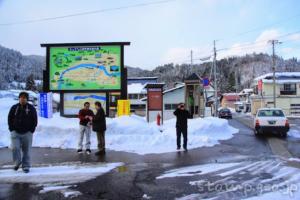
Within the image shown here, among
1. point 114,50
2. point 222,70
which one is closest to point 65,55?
point 114,50

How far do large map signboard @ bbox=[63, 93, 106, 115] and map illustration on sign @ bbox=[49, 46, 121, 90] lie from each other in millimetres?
409

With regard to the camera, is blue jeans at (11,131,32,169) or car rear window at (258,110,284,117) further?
car rear window at (258,110,284,117)

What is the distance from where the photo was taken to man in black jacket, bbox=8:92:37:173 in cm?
884

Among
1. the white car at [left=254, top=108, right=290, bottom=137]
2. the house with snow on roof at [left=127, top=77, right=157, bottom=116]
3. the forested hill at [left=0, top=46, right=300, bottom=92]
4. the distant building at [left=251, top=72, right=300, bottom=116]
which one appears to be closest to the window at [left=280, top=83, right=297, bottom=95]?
the distant building at [left=251, top=72, right=300, bottom=116]

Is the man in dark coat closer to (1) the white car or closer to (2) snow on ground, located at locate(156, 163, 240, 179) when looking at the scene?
(2) snow on ground, located at locate(156, 163, 240, 179)

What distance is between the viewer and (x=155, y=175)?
8719mm

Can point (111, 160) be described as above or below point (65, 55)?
below

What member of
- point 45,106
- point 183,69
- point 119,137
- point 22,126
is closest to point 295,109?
point 45,106

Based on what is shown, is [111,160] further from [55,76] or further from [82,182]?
[55,76]

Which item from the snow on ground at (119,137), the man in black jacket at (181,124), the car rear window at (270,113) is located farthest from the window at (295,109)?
the man in black jacket at (181,124)

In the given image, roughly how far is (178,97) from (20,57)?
81.3m

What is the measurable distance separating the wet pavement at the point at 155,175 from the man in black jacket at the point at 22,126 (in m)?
1.29

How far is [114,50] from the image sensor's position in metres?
19.5

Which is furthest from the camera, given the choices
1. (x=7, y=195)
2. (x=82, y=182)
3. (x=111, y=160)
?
(x=111, y=160)
